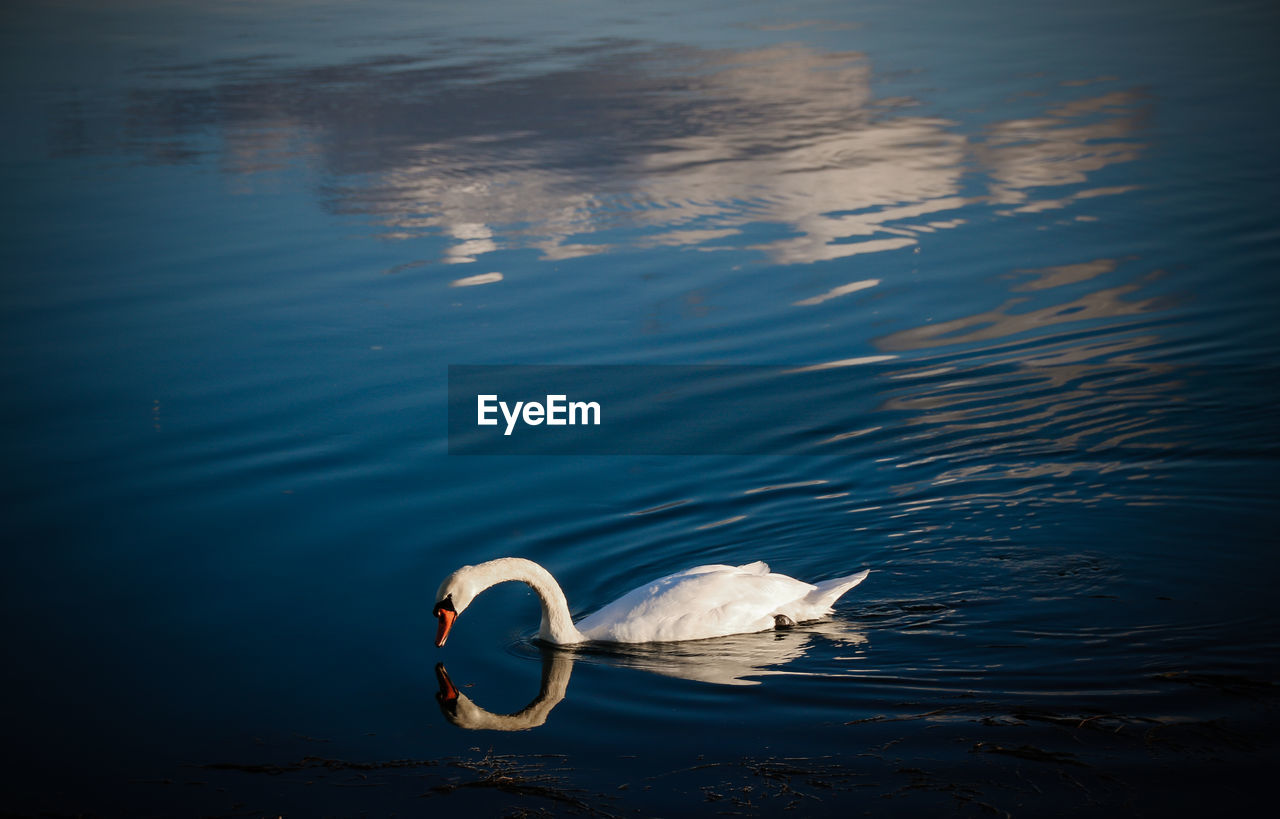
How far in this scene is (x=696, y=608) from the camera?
797 centimetres

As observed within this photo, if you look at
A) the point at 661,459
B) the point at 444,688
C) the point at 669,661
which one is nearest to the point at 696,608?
the point at 669,661

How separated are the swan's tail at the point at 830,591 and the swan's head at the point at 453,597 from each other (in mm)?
2140

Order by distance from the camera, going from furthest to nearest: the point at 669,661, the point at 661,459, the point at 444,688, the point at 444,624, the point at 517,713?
1. the point at 661,459
2. the point at 444,624
3. the point at 669,661
4. the point at 444,688
5. the point at 517,713

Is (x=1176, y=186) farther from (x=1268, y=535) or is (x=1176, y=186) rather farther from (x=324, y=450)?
(x=324, y=450)

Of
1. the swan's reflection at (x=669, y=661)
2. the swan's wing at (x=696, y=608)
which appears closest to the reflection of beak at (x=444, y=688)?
the swan's reflection at (x=669, y=661)

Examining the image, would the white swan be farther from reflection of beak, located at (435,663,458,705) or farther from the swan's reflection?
reflection of beak, located at (435,663,458,705)

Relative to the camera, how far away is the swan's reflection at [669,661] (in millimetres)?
7227

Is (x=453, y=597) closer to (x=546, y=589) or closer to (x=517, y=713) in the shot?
(x=546, y=589)

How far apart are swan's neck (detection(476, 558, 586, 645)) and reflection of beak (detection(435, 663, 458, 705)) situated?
60 cm

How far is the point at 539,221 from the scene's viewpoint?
58.6ft

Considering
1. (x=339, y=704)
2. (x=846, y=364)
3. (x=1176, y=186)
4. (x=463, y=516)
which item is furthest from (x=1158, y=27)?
(x=339, y=704)

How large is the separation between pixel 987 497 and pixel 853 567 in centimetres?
143

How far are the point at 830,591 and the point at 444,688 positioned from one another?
8.13 feet

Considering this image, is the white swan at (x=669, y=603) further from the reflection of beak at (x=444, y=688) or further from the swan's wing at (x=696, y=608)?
the reflection of beak at (x=444, y=688)
